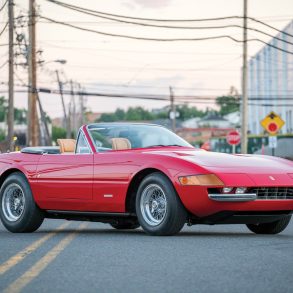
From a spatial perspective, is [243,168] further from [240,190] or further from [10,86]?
[10,86]

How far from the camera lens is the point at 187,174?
418 inches

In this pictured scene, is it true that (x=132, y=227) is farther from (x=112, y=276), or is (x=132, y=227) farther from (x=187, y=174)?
(x=112, y=276)

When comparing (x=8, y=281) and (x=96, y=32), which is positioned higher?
(x=96, y=32)

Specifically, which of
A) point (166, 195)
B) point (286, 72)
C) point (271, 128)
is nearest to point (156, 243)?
point (166, 195)

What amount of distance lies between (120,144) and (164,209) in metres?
1.38

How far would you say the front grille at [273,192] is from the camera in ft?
35.2

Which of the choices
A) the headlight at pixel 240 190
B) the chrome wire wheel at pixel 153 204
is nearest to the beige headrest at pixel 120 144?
the chrome wire wheel at pixel 153 204

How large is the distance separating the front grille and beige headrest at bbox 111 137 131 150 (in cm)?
193

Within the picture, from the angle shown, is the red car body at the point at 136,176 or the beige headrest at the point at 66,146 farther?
the beige headrest at the point at 66,146

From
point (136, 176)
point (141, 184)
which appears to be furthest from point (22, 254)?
point (136, 176)

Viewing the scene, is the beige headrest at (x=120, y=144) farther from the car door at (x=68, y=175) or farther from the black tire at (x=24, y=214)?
the black tire at (x=24, y=214)

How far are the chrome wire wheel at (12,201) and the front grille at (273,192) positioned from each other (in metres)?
3.46

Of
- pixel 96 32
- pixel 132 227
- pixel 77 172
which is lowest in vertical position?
pixel 132 227

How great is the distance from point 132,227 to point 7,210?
5.76 feet
